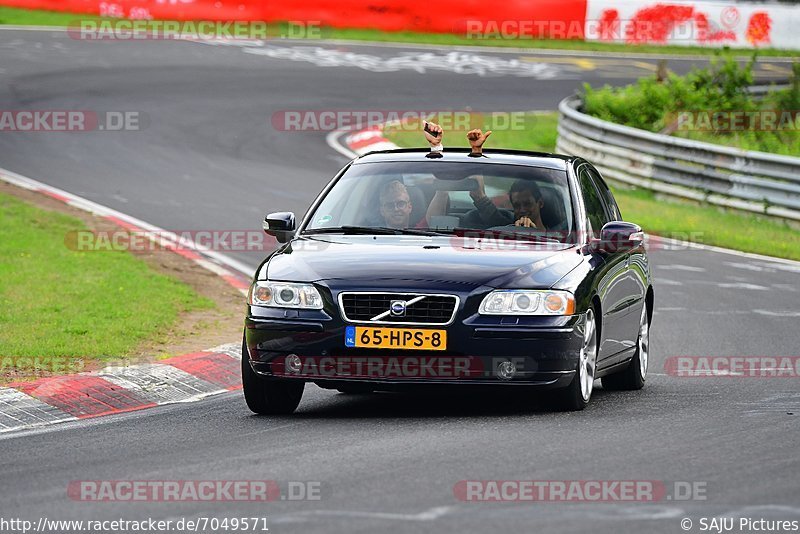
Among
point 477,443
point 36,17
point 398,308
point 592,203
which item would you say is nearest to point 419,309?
point 398,308

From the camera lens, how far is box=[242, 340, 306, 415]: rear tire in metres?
8.89

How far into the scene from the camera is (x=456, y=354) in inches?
328

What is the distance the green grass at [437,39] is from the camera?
3984 centimetres

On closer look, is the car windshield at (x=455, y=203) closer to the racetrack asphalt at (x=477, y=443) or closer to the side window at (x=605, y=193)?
the side window at (x=605, y=193)

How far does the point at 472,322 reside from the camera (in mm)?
8336

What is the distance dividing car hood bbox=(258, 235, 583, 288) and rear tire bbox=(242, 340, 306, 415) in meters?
0.57

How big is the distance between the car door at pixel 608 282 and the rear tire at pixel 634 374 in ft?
1.39

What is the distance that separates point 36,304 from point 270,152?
521 inches

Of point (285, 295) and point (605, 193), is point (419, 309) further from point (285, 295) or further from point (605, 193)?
point (605, 193)

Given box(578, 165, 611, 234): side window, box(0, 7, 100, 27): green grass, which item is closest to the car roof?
box(578, 165, 611, 234): side window

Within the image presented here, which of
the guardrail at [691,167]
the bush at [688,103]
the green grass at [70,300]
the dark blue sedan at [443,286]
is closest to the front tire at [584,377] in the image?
the dark blue sedan at [443,286]

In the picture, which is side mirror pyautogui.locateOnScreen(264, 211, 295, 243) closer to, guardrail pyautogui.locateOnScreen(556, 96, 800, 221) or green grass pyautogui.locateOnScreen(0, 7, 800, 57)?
guardrail pyautogui.locateOnScreen(556, 96, 800, 221)

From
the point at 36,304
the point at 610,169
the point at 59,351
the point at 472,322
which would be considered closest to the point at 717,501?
the point at 472,322

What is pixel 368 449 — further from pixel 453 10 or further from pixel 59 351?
pixel 453 10
